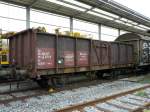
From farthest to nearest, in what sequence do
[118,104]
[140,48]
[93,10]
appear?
[93,10], [140,48], [118,104]

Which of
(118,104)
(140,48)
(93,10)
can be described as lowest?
(118,104)

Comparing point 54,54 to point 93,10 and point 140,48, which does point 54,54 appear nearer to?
point 140,48

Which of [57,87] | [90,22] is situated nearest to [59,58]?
[57,87]

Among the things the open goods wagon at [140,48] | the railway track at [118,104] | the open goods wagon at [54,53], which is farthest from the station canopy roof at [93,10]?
the railway track at [118,104]

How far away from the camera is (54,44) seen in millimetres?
9391

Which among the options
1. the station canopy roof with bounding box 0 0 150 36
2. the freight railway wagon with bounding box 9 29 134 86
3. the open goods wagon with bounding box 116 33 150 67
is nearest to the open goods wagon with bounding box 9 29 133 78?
the freight railway wagon with bounding box 9 29 134 86

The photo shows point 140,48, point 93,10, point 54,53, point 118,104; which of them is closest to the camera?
point 118,104

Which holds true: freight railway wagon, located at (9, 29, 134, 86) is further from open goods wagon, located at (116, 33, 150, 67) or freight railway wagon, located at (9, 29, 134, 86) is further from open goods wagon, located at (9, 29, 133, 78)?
open goods wagon, located at (116, 33, 150, 67)

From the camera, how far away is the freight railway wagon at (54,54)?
340 inches

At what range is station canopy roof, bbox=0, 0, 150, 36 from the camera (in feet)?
58.4

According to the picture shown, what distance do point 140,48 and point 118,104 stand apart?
9.89 metres

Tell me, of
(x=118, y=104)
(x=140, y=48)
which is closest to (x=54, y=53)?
(x=118, y=104)

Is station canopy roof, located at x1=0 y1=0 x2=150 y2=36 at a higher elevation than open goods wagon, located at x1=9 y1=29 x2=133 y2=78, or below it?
higher

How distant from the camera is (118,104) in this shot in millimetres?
7000
